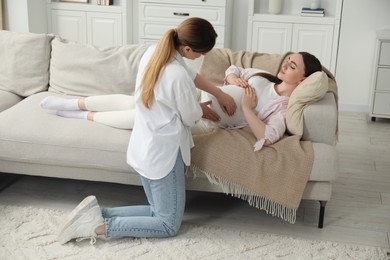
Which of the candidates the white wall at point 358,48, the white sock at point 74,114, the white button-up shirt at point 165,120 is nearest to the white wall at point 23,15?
the white sock at point 74,114

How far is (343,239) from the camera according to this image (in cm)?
273

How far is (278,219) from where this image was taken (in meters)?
2.91

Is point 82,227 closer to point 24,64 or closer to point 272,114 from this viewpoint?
point 272,114

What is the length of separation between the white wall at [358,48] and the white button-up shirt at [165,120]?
9.63 feet

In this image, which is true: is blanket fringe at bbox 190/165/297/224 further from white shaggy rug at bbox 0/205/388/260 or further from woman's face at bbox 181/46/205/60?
woman's face at bbox 181/46/205/60

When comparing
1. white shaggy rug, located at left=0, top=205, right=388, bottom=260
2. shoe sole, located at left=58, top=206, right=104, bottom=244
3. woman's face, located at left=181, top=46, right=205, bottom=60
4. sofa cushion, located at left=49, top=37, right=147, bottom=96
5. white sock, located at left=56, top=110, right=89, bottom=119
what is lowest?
white shaggy rug, located at left=0, top=205, right=388, bottom=260

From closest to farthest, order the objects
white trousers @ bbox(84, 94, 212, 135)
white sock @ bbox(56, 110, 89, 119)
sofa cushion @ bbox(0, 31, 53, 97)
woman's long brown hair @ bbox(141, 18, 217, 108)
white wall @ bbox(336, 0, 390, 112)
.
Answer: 1. woman's long brown hair @ bbox(141, 18, 217, 108)
2. white trousers @ bbox(84, 94, 212, 135)
3. white sock @ bbox(56, 110, 89, 119)
4. sofa cushion @ bbox(0, 31, 53, 97)
5. white wall @ bbox(336, 0, 390, 112)

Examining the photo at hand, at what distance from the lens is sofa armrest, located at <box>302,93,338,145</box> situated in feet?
9.12

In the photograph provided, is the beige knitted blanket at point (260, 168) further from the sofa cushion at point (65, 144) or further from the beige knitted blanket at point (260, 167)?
the sofa cushion at point (65, 144)

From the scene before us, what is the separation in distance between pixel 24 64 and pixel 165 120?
4.73 feet

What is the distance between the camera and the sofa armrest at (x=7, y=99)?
3.33 metres

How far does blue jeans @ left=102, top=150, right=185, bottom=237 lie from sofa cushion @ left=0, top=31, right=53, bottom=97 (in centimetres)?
126

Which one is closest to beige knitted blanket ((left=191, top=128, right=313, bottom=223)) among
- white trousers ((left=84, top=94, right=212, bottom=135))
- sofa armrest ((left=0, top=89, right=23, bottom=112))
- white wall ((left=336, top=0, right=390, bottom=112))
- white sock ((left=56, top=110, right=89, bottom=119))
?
white trousers ((left=84, top=94, right=212, bottom=135))

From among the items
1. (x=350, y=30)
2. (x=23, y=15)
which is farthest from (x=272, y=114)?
(x=23, y=15)
